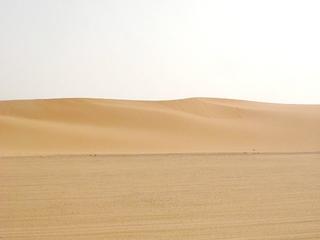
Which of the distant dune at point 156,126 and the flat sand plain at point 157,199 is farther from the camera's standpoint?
the distant dune at point 156,126

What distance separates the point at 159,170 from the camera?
9.47ft

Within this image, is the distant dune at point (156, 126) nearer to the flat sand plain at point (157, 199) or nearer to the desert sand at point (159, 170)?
the desert sand at point (159, 170)

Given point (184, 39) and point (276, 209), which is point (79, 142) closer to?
point (184, 39)

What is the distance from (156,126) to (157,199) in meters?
2.48

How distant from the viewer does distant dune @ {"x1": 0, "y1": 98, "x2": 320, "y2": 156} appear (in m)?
3.96

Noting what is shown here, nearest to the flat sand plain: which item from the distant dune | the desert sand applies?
the desert sand

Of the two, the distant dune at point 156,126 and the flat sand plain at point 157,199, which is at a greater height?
the distant dune at point 156,126

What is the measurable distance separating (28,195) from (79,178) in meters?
0.45

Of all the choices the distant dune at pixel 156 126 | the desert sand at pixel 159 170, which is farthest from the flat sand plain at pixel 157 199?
the distant dune at pixel 156 126

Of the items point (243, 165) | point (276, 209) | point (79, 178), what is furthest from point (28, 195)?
point (243, 165)

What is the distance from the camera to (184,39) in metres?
4.00

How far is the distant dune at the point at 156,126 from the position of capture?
3.96m

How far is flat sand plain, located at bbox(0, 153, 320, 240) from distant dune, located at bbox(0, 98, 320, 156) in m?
0.71

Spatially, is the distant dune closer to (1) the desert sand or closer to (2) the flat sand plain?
(1) the desert sand
